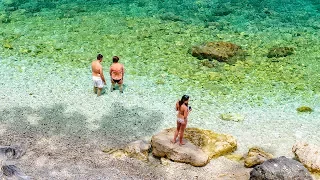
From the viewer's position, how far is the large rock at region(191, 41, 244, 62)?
1978 centimetres

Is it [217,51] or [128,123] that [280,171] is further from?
[217,51]

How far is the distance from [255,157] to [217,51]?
879 cm

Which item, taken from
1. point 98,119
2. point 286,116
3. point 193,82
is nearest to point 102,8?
point 193,82

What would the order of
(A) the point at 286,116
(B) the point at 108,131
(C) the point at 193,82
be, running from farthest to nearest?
(C) the point at 193,82
(A) the point at 286,116
(B) the point at 108,131

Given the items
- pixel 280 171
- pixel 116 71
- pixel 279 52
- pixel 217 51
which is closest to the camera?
pixel 280 171

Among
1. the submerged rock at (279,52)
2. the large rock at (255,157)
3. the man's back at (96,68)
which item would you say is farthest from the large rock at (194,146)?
the submerged rock at (279,52)

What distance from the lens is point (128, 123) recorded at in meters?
14.4

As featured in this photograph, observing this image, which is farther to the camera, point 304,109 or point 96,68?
point 96,68

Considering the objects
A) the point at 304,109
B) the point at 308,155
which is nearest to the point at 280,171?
the point at 308,155

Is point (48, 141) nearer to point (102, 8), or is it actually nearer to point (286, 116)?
point (286, 116)

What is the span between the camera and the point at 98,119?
1464cm

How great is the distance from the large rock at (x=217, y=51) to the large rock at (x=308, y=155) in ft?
26.0

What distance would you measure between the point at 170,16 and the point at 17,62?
1042 centimetres

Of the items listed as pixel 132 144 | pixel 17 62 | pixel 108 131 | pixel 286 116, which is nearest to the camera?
pixel 132 144
